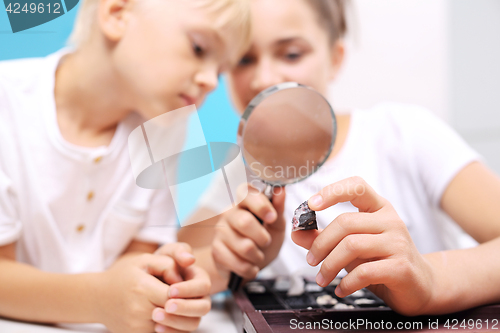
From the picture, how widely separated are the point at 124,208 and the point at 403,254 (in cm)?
45

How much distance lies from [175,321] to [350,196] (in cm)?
27

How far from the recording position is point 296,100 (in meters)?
0.52

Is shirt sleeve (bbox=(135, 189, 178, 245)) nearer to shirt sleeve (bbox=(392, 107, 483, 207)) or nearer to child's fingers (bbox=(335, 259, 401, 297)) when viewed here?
child's fingers (bbox=(335, 259, 401, 297))

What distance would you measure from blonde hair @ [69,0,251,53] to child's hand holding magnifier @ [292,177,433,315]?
13.4 inches

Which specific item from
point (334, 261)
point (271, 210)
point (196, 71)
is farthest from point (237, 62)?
point (334, 261)

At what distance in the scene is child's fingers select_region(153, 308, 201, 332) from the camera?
0.49 metres

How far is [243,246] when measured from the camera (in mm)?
589

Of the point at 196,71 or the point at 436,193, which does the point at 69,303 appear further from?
the point at 436,193

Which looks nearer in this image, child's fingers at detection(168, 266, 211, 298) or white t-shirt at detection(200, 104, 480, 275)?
child's fingers at detection(168, 266, 211, 298)

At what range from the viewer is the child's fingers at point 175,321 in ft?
1.60

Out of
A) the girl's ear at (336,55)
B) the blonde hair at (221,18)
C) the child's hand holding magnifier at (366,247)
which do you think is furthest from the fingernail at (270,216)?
the girl's ear at (336,55)

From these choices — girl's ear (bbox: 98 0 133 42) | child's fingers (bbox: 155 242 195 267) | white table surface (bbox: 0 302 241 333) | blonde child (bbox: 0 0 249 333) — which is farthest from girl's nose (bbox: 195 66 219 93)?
white table surface (bbox: 0 302 241 333)

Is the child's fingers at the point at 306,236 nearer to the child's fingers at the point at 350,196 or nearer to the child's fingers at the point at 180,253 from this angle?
the child's fingers at the point at 350,196

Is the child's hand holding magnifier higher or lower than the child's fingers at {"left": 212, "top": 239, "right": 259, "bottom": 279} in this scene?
higher
